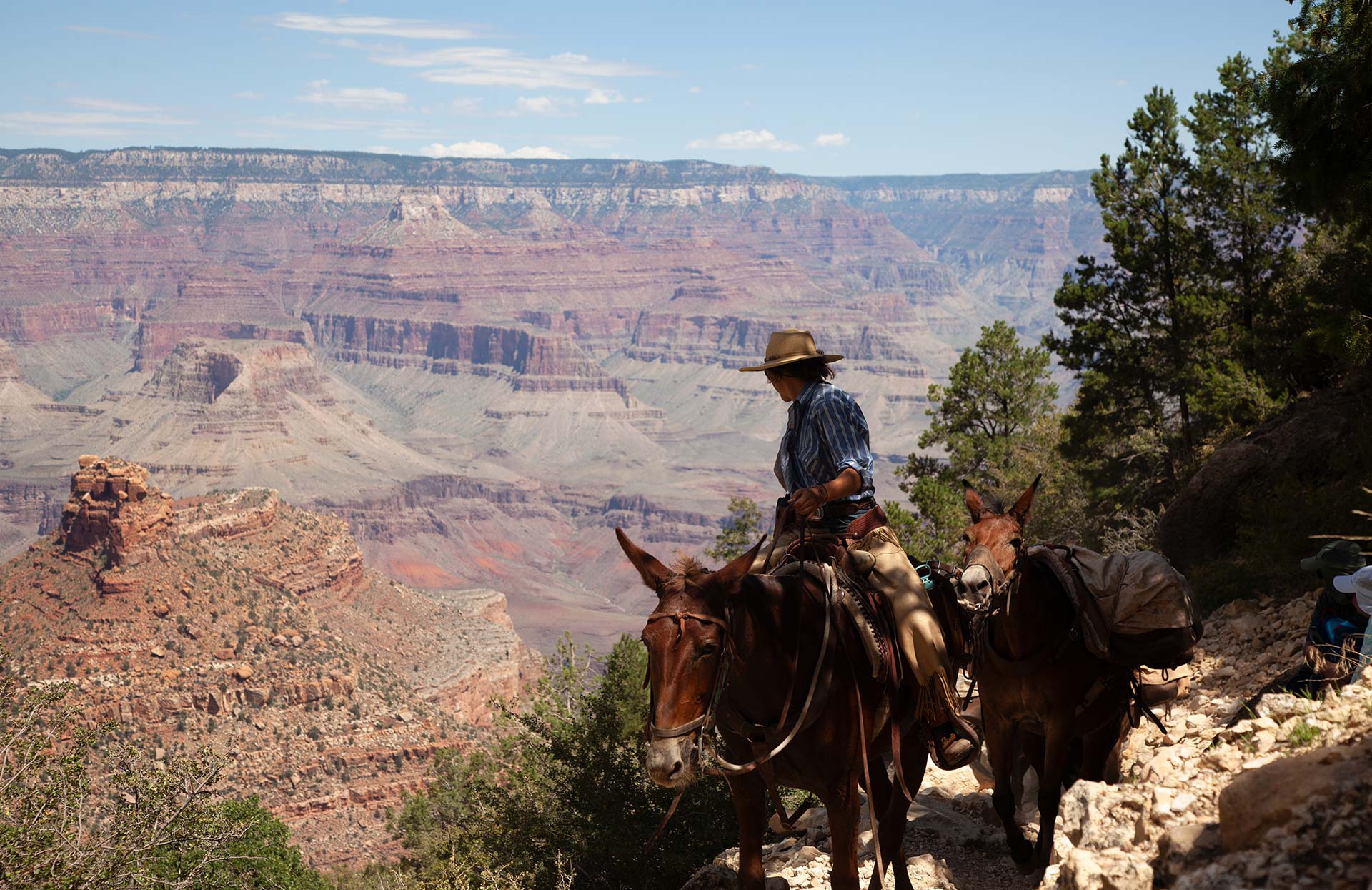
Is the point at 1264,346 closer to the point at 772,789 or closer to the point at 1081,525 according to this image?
the point at 1081,525

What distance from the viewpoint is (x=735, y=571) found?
21.3 feet

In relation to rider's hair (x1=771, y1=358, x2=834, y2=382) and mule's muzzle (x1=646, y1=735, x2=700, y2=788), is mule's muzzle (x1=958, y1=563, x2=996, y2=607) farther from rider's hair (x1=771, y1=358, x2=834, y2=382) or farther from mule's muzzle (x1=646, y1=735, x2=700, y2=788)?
mule's muzzle (x1=646, y1=735, x2=700, y2=788)

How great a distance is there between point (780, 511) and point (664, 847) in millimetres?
10791

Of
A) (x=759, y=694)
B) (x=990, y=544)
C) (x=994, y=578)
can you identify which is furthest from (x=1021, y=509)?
(x=759, y=694)

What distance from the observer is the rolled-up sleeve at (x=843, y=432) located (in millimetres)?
7574

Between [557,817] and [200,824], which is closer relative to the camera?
[200,824]

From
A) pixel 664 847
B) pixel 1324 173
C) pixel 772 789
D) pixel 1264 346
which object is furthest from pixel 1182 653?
pixel 1264 346

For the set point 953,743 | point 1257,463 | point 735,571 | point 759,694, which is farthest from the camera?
point 1257,463

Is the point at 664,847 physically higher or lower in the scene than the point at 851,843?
lower

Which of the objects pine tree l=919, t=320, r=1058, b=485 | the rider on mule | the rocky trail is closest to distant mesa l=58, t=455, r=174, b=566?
pine tree l=919, t=320, r=1058, b=485

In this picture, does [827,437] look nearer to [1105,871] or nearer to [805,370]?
[805,370]

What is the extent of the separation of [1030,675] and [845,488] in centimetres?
306

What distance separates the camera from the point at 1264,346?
79.4 ft

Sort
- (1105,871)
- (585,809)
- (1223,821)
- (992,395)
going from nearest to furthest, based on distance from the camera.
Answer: (1223,821) < (1105,871) < (585,809) < (992,395)
